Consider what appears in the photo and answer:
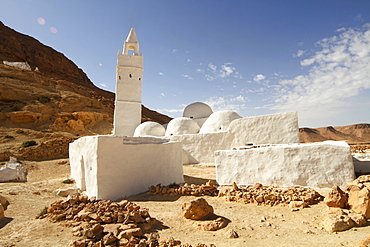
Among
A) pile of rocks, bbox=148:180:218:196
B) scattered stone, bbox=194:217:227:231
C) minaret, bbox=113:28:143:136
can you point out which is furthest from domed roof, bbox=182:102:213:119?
scattered stone, bbox=194:217:227:231

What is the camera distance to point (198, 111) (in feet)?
55.0

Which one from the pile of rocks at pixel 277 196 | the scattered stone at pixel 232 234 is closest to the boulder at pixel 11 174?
the pile of rocks at pixel 277 196

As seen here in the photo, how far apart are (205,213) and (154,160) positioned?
11.7 feet

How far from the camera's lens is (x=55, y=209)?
4.71 m

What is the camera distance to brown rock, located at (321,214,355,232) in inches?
136

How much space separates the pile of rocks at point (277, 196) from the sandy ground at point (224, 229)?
18cm

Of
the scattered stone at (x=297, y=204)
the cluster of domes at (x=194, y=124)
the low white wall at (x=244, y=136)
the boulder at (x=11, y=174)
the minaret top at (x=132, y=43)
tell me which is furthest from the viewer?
the minaret top at (x=132, y=43)

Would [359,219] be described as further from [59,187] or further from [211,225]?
[59,187]

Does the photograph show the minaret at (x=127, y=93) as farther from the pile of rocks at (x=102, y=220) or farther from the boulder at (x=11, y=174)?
the pile of rocks at (x=102, y=220)

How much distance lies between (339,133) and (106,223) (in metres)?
56.3

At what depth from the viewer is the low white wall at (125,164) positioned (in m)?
6.24

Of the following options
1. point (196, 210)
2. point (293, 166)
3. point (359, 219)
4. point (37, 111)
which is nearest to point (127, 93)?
point (37, 111)

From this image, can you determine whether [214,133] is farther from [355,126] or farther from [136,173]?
[355,126]

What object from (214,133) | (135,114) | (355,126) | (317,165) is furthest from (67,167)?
(355,126)
